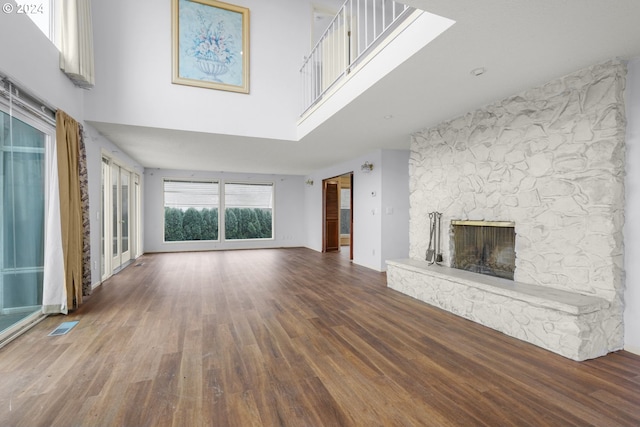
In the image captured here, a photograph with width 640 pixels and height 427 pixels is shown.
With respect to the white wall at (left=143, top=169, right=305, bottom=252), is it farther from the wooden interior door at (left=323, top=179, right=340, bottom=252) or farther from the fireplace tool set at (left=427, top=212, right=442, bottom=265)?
the fireplace tool set at (left=427, top=212, right=442, bottom=265)

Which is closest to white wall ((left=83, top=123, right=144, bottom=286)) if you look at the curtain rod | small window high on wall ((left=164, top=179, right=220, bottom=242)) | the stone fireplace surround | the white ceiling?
the white ceiling

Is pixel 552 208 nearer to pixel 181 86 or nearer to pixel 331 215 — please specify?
pixel 181 86

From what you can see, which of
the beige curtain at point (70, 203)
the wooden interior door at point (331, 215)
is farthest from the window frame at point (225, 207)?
the beige curtain at point (70, 203)

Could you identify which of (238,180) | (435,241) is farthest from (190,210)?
(435,241)

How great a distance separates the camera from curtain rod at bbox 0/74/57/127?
2373 millimetres

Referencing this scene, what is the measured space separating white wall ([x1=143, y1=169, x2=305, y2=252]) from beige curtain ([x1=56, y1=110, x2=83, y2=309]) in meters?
5.07

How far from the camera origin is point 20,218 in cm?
287

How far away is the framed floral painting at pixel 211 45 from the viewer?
448 cm

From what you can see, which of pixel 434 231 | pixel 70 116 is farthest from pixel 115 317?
pixel 434 231

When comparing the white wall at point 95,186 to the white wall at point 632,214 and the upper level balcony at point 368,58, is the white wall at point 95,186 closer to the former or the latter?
the upper level balcony at point 368,58

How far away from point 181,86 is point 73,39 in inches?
51.8

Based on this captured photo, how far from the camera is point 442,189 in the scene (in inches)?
162

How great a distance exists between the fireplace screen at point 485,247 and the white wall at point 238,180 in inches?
253

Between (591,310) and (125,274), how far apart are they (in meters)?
6.64
